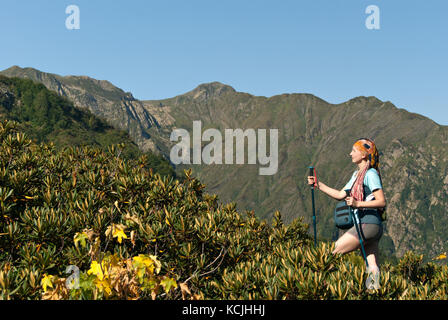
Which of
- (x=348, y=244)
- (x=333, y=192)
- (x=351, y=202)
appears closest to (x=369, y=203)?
(x=351, y=202)

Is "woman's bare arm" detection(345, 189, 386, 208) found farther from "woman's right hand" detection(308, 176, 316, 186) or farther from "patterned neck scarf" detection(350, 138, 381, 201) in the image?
"woman's right hand" detection(308, 176, 316, 186)

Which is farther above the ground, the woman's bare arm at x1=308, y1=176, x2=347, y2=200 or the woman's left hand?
the woman's bare arm at x1=308, y1=176, x2=347, y2=200

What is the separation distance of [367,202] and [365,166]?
0.75m

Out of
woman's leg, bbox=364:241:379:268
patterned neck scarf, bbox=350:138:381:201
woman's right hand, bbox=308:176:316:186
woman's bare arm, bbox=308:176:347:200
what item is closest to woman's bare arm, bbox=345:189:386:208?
patterned neck scarf, bbox=350:138:381:201

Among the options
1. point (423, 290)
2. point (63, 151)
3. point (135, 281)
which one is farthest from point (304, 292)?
point (63, 151)

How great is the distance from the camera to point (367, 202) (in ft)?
21.0

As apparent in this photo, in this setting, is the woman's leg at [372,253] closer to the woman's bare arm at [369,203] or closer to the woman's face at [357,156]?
the woman's bare arm at [369,203]

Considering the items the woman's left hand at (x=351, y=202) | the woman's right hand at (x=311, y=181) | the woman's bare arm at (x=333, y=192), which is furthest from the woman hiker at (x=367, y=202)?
the woman's right hand at (x=311, y=181)

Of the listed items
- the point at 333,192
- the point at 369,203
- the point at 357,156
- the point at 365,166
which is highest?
the point at 357,156

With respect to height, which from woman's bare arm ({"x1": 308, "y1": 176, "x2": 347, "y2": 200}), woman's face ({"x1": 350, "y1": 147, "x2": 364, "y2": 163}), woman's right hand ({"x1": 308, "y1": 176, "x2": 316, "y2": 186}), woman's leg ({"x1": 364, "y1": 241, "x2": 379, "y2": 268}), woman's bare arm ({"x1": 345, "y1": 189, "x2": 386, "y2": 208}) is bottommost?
woman's leg ({"x1": 364, "y1": 241, "x2": 379, "y2": 268})

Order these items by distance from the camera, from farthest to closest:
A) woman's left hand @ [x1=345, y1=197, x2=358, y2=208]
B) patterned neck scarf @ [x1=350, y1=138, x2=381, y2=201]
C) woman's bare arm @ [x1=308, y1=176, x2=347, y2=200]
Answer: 1. woman's bare arm @ [x1=308, y1=176, x2=347, y2=200]
2. patterned neck scarf @ [x1=350, y1=138, x2=381, y2=201]
3. woman's left hand @ [x1=345, y1=197, x2=358, y2=208]

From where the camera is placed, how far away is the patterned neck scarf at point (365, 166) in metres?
6.73

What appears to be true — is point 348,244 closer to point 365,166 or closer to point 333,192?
point 333,192

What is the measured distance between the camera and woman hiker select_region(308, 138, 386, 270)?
6.41 meters
